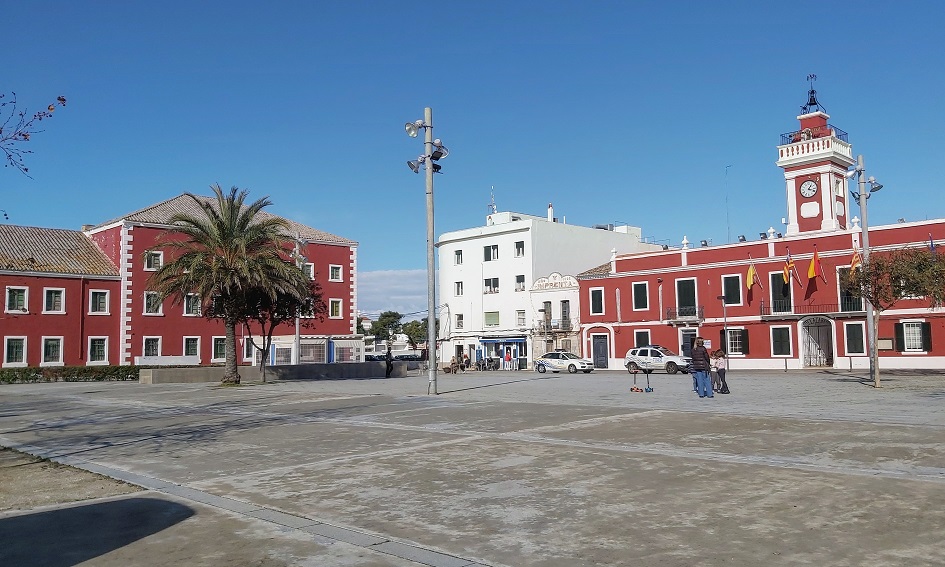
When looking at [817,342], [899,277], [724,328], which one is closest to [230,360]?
[899,277]

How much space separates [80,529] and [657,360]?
134 feet

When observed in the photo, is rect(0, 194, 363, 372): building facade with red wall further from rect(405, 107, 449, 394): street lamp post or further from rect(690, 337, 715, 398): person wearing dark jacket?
rect(690, 337, 715, 398): person wearing dark jacket

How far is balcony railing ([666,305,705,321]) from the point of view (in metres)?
51.5

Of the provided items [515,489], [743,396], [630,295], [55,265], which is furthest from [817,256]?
[55,265]

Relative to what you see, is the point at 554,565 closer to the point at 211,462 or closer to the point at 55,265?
the point at 211,462

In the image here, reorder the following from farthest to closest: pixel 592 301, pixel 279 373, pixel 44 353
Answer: pixel 592 301 < pixel 44 353 < pixel 279 373

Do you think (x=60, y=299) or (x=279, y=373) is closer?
(x=279, y=373)

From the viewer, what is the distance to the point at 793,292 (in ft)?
157

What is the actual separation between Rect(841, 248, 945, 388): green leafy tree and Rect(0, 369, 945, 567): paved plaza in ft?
36.4

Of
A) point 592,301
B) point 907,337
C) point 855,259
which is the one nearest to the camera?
point 907,337

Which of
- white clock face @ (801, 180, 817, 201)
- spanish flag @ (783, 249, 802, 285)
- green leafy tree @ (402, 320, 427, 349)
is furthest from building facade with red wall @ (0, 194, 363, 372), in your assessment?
green leafy tree @ (402, 320, 427, 349)

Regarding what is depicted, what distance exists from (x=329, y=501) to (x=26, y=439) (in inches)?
368

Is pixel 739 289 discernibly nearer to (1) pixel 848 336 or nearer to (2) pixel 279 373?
(1) pixel 848 336

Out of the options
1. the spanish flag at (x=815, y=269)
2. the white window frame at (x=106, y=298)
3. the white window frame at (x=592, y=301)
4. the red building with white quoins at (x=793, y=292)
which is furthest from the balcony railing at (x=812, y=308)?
the white window frame at (x=106, y=298)
